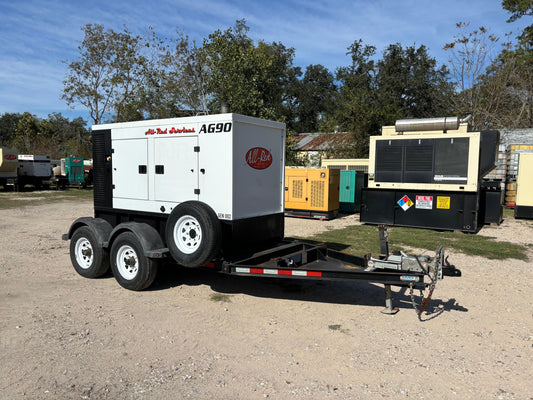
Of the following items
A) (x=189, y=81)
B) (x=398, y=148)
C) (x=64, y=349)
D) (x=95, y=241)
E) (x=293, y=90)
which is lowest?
(x=64, y=349)

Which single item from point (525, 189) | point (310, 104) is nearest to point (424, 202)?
point (525, 189)

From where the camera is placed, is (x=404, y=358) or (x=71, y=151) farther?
(x=71, y=151)

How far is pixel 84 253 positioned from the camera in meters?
7.13

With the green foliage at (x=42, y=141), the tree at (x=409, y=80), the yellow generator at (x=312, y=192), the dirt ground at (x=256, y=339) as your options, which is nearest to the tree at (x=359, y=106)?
the tree at (x=409, y=80)

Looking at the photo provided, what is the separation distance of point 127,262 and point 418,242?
283 inches

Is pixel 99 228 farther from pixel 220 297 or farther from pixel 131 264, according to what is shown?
pixel 220 297

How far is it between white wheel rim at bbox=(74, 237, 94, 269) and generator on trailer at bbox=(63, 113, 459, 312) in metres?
0.02

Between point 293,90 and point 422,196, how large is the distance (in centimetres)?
4670

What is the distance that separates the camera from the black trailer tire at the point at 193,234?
5.45 m

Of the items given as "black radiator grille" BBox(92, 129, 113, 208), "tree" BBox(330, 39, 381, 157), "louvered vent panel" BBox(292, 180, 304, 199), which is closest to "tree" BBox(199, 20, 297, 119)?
"tree" BBox(330, 39, 381, 157)

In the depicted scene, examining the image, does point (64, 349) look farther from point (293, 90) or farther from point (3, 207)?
point (293, 90)

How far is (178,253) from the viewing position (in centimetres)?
577

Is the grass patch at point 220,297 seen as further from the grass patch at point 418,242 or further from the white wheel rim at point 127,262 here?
the grass patch at point 418,242

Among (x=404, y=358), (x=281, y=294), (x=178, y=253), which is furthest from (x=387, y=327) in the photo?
(x=178, y=253)
